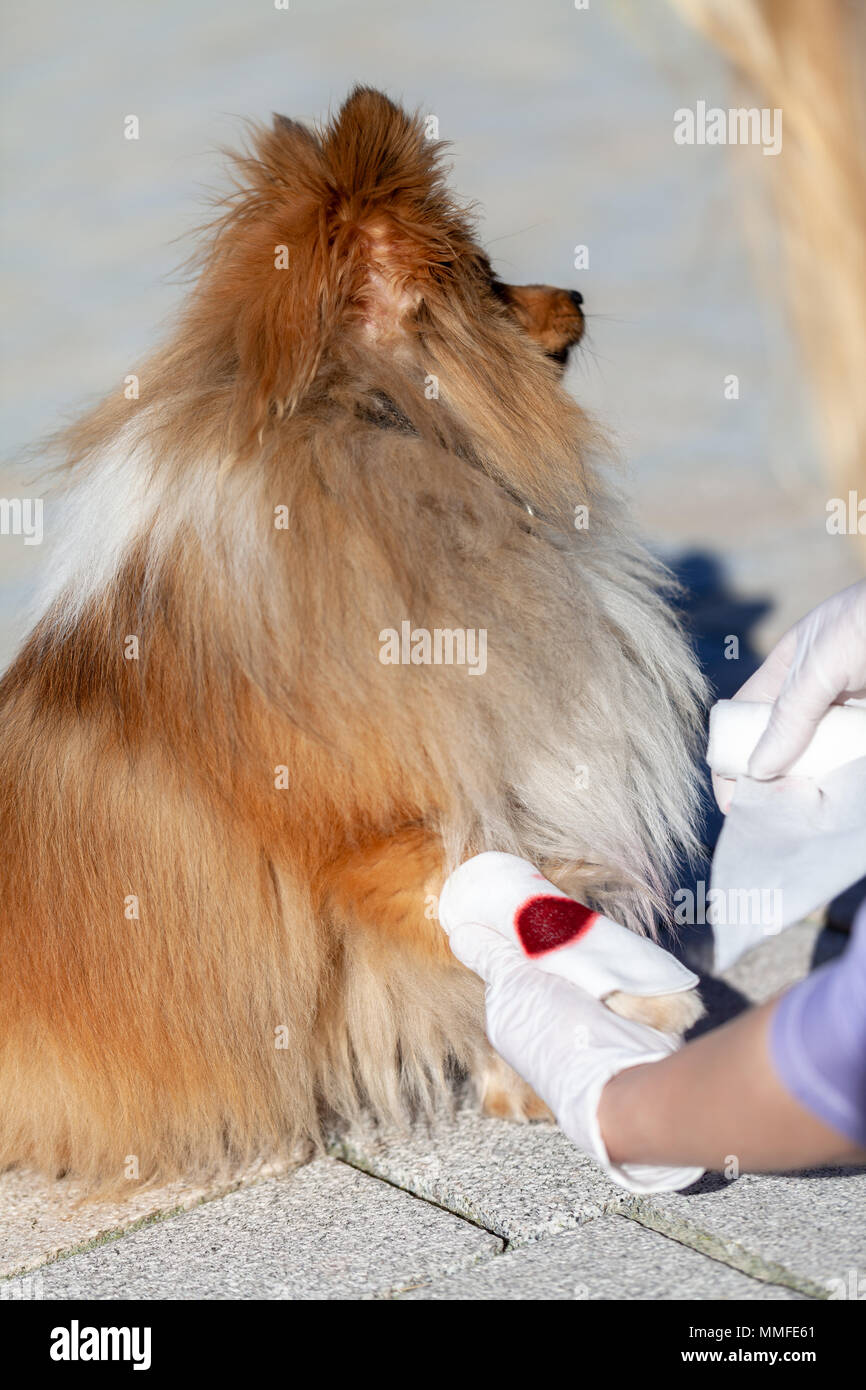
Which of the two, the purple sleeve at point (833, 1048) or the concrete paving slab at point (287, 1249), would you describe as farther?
the concrete paving slab at point (287, 1249)

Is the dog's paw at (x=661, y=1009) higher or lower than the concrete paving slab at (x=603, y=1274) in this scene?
higher

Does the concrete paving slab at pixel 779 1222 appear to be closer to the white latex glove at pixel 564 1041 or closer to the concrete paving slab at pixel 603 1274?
the concrete paving slab at pixel 603 1274

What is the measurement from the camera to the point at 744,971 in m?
3.26

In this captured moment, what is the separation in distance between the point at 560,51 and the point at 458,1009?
1028cm

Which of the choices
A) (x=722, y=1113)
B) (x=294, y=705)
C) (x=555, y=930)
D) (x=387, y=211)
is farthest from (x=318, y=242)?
(x=722, y=1113)

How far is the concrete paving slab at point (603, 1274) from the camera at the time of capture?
6.82 feet

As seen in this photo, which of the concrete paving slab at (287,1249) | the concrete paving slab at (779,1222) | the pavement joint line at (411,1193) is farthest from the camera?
the pavement joint line at (411,1193)

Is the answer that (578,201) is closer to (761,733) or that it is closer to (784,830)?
(761,733)

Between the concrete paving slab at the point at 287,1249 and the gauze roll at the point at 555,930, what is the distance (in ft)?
1.90

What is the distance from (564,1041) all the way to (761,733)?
69 cm

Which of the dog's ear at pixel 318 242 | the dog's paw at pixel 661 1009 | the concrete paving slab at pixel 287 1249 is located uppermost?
the dog's ear at pixel 318 242

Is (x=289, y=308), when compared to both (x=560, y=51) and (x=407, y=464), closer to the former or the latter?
(x=407, y=464)

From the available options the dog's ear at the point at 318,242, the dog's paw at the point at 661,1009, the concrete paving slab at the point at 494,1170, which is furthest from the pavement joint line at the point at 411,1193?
the dog's ear at the point at 318,242

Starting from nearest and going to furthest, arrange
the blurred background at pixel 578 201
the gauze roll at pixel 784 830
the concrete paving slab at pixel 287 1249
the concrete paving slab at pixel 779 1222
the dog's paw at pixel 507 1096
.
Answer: the gauze roll at pixel 784 830
the concrete paving slab at pixel 779 1222
the concrete paving slab at pixel 287 1249
the dog's paw at pixel 507 1096
the blurred background at pixel 578 201
